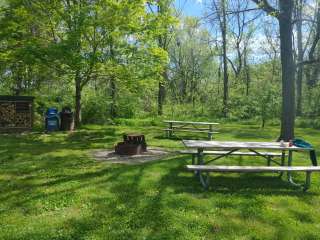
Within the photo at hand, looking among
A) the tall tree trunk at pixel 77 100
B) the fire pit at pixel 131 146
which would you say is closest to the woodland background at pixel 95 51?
the tall tree trunk at pixel 77 100

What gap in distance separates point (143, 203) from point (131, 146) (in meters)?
3.93

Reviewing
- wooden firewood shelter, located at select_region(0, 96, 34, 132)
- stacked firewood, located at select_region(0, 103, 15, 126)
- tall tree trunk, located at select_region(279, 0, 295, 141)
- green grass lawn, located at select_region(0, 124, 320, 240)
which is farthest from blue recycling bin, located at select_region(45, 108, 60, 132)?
tall tree trunk, located at select_region(279, 0, 295, 141)

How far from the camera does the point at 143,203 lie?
520 centimetres

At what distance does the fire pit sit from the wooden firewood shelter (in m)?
5.58

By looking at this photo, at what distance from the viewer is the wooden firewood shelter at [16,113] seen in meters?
12.9

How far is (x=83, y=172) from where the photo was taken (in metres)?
7.01

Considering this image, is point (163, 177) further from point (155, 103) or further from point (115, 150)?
point (155, 103)

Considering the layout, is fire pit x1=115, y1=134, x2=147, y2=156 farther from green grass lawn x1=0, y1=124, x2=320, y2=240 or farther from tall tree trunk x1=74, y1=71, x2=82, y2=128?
tall tree trunk x1=74, y1=71, x2=82, y2=128

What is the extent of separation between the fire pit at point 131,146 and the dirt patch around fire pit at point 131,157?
5.6 inches

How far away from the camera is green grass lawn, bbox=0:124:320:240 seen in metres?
4.27

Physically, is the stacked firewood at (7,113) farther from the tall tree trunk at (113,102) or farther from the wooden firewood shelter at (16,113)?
the tall tree trunk at (113,102)

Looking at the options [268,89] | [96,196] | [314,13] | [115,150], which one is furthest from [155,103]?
[96,196]

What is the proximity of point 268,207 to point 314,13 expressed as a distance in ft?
60.0

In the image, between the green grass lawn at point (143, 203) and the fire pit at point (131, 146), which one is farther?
the fire pit at point (131, 146)
